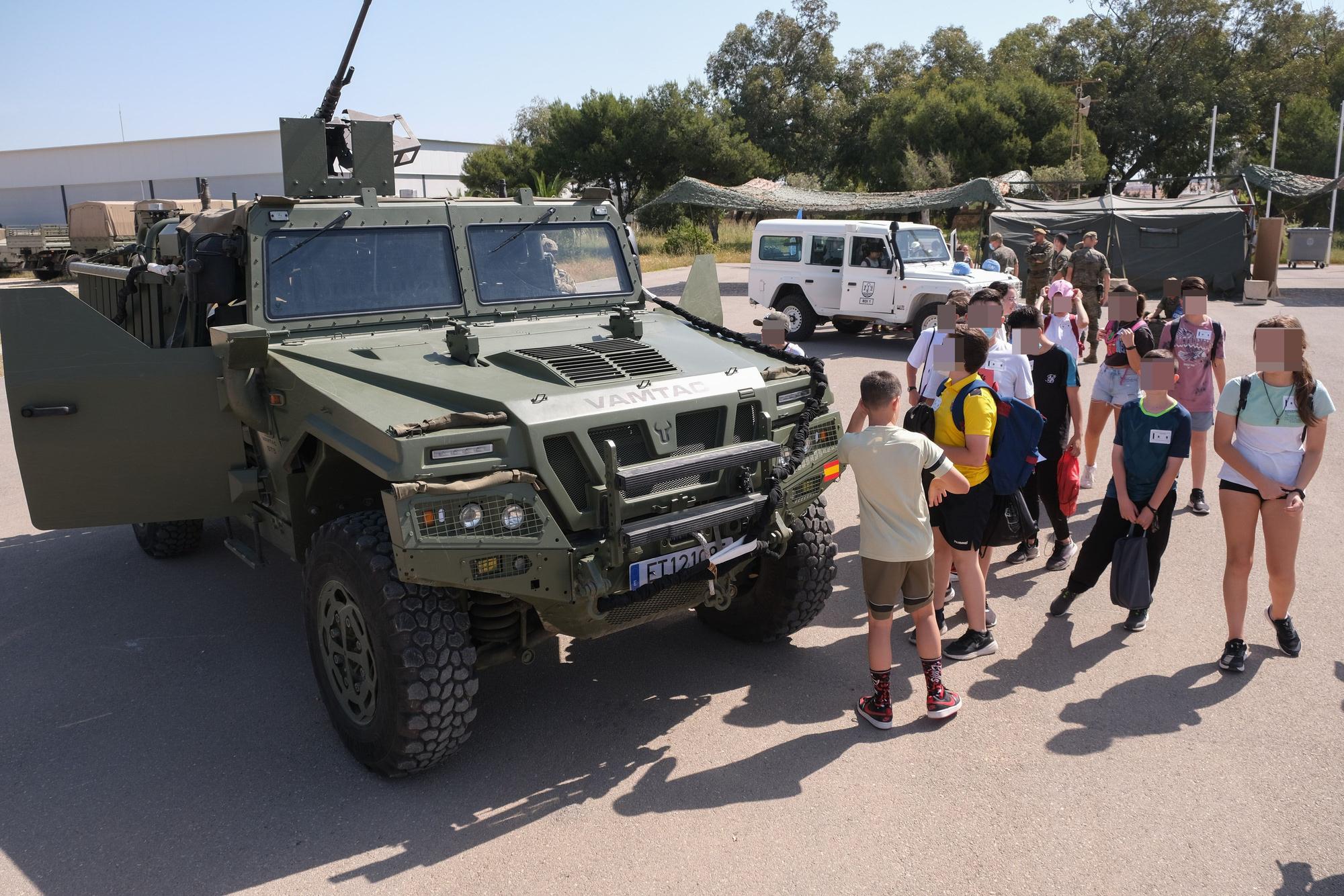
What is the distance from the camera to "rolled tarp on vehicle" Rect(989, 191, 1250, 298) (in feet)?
68.7

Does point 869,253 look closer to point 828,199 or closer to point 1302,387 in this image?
point 828,199

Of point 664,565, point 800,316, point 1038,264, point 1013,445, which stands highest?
point 1038,264

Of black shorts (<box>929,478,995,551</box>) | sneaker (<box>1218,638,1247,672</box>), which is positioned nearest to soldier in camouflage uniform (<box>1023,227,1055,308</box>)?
sneaker (<box>1218,638,1247,672</box>)

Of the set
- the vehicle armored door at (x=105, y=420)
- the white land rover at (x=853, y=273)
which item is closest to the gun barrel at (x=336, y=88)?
the vehicle armored door at (x=105, y=420)

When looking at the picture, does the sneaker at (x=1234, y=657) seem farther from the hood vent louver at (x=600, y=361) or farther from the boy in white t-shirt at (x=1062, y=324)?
the hood vent louver at (x=600, y=361)

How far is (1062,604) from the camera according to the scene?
5523mm

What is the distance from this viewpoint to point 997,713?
449 cm

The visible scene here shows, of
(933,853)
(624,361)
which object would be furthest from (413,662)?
(933,853)

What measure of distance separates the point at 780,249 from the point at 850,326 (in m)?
1.78

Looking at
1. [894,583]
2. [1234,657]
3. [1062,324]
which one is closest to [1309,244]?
[1062,324]

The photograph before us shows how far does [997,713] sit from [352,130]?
5.26 meters

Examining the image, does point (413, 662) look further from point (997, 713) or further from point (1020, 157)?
point (1020, 157)

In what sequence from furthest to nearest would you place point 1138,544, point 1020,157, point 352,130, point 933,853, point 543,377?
point 1020,157
point 352,130
point 1138,544
point 543,377
point 933,853

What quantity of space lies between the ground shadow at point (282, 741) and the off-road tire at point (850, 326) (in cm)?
1175
